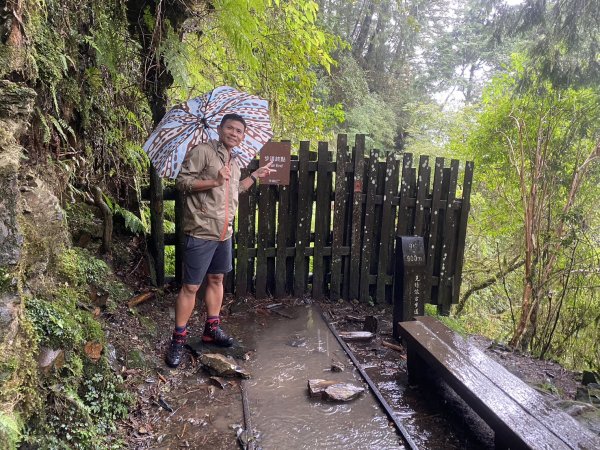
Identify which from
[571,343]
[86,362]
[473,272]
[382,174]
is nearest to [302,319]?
[382,174]

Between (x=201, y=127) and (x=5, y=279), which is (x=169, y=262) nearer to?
(x=201, y=127)

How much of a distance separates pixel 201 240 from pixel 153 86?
208 cm

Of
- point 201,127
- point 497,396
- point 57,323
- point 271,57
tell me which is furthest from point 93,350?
point 271,57

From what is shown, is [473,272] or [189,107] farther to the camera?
[473,272]

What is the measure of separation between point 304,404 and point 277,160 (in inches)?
104

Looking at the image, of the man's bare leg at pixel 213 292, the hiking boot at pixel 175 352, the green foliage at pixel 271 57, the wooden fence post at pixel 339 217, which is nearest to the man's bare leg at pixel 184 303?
the hiking boot at pixel 175 352

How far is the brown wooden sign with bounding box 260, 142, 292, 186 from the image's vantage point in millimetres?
4707

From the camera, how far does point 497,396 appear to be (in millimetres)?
2602

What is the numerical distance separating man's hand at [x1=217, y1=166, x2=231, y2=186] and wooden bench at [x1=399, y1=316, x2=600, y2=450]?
2.01 meters

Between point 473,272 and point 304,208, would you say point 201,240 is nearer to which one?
point 304,208

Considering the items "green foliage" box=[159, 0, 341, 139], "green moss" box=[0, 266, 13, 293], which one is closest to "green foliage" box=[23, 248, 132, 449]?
"green moss" box=[0, 266, 13, 293]

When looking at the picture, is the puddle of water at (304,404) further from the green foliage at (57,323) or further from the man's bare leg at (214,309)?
the green foliage at (57,323)

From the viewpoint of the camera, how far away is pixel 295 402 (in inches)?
124

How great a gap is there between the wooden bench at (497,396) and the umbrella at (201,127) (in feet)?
7.40
